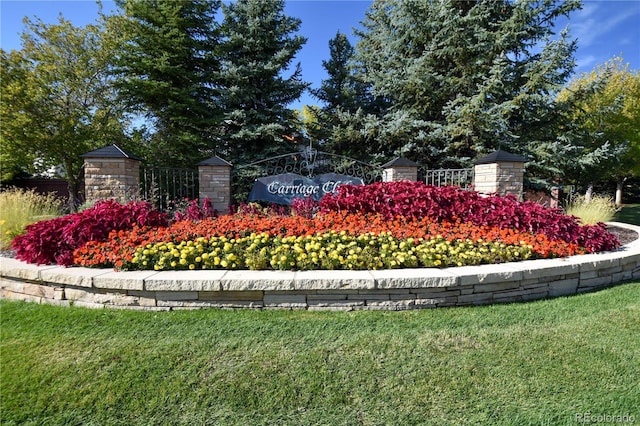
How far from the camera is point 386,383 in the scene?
188 cm

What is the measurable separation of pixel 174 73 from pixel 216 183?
5.14 meters

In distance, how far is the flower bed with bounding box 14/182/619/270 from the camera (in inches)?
118

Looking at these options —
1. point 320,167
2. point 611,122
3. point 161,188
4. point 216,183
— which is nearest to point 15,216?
point 216,183

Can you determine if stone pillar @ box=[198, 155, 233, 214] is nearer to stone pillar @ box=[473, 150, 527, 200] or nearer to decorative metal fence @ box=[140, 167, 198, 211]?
decorative metal fence @ box=[140, 167, 198, 211]

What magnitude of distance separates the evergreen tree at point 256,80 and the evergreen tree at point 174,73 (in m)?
0.59

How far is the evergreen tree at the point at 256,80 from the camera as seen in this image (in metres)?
9.00

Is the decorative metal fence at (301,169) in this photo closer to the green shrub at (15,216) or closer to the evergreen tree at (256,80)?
the evergreen tree at (256,80)

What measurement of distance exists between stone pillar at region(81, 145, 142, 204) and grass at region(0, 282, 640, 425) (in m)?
2.82

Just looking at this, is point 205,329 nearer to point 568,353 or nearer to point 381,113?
point 568,353

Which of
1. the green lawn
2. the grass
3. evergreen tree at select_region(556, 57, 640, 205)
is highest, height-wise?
evergreen tree at select_region(556, 57, 640, 205)

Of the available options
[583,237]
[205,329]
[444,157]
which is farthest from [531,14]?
[205,329]

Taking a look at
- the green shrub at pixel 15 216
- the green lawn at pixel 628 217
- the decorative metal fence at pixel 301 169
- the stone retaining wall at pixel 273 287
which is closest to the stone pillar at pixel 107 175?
the green shrub at pixel 15 216

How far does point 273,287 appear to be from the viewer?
8.64 ft

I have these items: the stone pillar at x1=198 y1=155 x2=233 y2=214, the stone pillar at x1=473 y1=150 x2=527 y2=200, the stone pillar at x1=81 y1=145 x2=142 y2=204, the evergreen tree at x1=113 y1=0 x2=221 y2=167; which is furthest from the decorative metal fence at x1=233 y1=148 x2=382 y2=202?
the stone pillar at x1=81 y1=145 x2=142 y2=204
